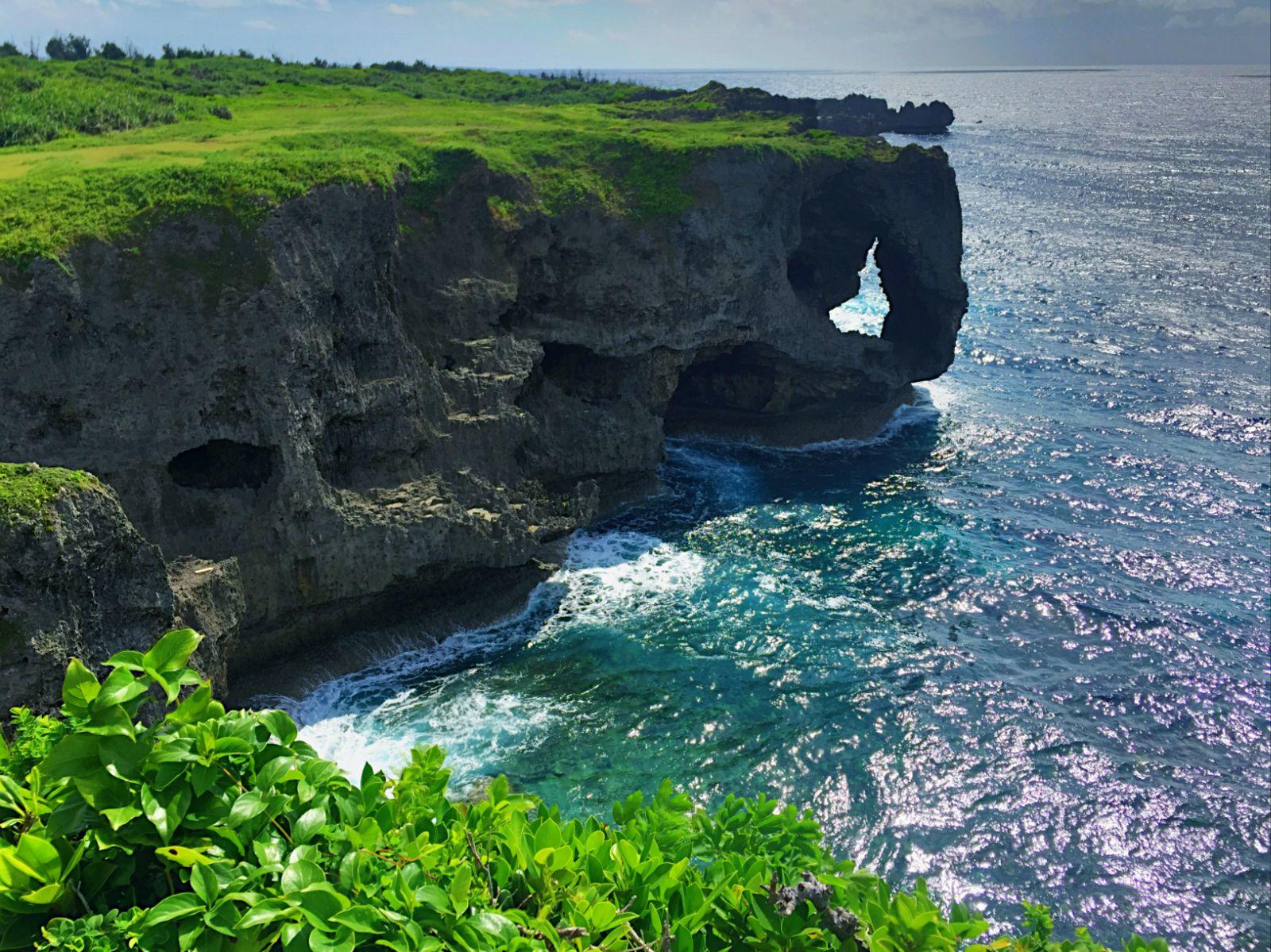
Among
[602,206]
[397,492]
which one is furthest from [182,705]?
[602,206]

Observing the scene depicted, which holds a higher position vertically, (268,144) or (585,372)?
(268,144)

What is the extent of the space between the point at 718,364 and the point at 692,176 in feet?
33.8

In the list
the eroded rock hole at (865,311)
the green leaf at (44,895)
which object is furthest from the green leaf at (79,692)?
the eroded rock hole at (865,311)

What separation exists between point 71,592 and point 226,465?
912 cm

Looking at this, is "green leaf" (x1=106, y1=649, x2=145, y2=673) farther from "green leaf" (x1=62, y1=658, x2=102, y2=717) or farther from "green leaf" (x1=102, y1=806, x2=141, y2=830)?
"green leaf" (x1=102, y1=806, x2=141, y2=830)

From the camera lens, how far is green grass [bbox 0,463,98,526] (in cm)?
1989

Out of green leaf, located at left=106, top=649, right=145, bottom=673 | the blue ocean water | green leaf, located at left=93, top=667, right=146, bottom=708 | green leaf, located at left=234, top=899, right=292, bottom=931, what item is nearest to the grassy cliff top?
the blue ocean water

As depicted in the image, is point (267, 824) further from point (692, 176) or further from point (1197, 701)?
point (692, 176)

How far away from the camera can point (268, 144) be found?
1503 inches

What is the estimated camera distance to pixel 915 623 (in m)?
35.1

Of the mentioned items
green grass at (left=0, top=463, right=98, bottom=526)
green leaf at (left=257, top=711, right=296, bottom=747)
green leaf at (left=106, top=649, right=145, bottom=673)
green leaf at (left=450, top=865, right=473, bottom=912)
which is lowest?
green grass at (left=0, top=463, right=98, bottom=526)

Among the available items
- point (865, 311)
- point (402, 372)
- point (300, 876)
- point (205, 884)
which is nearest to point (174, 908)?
point (205, 884)

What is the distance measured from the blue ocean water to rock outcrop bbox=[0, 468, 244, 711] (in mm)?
7412

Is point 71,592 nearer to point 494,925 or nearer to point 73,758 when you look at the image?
point 73,758
